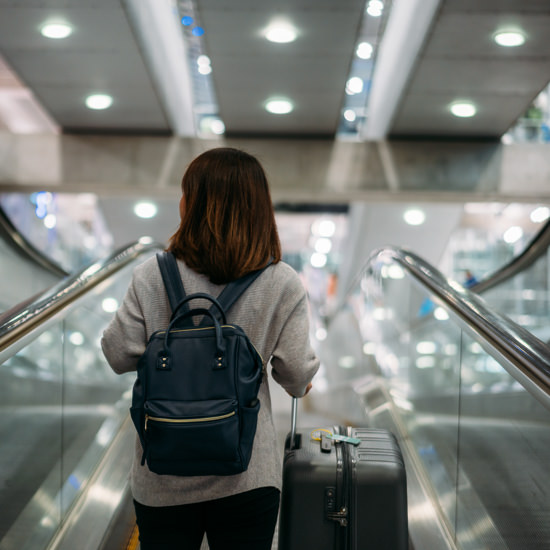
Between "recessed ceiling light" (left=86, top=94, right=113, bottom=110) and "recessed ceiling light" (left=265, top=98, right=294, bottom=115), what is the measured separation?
81.4 inches

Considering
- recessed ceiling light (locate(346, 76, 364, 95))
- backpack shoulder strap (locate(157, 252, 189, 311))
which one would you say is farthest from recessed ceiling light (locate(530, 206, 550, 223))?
backpack shoulder strap (locate(157, 252, 189, 311))

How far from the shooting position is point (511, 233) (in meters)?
13.3

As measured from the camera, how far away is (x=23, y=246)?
11.5m

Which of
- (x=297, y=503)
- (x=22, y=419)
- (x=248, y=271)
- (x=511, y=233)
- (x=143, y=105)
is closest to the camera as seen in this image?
(x=248, y=271)

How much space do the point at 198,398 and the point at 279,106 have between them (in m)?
7.89

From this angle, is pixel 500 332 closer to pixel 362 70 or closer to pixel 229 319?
Answer: pixel 229 319

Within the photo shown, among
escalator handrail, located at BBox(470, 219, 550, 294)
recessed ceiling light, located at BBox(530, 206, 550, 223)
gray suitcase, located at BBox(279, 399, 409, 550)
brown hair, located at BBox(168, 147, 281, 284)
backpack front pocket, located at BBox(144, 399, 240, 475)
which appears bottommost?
gray suitcase, located at BBox(279, 399, 409, 550)

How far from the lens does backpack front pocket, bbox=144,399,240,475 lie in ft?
5.66

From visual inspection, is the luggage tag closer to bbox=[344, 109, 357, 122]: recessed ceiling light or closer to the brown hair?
the brown hair

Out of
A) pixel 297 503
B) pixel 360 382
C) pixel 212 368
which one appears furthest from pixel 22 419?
pixel 360 382

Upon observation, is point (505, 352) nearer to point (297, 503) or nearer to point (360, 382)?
point (297, 503)

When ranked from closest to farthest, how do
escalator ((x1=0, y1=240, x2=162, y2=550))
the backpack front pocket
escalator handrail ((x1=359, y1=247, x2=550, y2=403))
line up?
the backpack front pocket < escalator handrail ((x1=359, y1=247, x2=550, y2=403)) < escalator ((x1=0, y1=240, x2=162, y2=550))

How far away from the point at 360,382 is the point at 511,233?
7725mm

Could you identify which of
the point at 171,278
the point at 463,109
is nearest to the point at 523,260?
the point at 463,109
